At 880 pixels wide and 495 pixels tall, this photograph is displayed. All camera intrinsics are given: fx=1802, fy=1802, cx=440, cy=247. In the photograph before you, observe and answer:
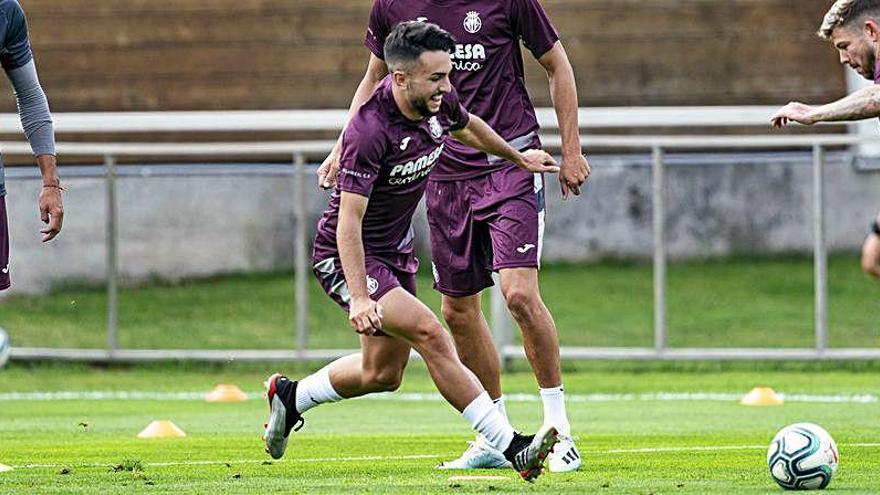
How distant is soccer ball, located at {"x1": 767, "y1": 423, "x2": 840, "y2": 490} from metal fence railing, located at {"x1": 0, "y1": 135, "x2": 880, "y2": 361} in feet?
25.8

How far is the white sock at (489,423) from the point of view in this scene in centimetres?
707

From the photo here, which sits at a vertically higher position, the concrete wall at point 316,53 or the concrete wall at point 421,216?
the concrete wall at point 316,53

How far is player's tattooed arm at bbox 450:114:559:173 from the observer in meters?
7.59

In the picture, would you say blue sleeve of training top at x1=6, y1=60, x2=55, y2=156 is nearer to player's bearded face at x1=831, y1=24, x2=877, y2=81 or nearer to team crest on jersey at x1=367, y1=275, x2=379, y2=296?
team crest on jersey at x1=367, y1=275, x2=379, y2=296

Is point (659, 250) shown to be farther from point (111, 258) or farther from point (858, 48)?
point (858, 48)

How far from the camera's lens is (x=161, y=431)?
32.9 feet

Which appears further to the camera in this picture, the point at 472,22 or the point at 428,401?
the point at 428,401

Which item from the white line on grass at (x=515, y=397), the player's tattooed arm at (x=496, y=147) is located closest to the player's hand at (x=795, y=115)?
the player's tattooed arm at (x=496, y=147)

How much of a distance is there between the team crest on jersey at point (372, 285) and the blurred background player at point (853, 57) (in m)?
1.72

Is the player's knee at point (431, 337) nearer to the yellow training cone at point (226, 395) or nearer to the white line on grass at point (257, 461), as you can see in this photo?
the white line on grass at point (257, 461)

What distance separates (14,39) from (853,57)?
11.0 ft

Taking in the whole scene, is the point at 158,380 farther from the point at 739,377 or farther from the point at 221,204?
the point at 739,377

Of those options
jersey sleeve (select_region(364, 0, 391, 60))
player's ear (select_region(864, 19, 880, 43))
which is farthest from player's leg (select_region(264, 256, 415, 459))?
player's ear (select_region(864, 19, 880, 43))

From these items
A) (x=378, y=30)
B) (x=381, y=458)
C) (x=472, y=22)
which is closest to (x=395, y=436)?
(x=381, y=458)
